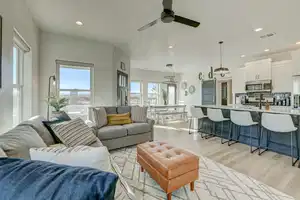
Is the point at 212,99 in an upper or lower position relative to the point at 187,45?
lower

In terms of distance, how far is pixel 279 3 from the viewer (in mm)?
2617

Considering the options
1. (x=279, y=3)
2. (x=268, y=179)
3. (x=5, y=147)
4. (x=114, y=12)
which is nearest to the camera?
(x=5, y=147)

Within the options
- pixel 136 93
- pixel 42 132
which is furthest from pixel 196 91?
pixel 42 132

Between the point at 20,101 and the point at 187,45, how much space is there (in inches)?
173

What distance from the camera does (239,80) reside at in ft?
22.0

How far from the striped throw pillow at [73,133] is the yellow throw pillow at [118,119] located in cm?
126

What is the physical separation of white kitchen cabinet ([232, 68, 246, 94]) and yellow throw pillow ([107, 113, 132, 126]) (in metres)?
5.04

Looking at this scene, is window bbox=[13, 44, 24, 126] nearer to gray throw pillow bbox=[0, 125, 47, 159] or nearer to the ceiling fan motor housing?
gray throw pillow bbox=[0, 125, 47, 159]

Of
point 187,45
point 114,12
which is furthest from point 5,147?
point 187,45

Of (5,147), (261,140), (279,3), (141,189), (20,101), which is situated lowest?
(141,189)

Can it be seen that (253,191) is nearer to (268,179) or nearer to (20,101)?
(268,179)

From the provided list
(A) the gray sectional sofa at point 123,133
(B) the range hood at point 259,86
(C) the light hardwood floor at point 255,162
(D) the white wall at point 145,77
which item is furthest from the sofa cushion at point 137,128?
(D) the white wall at point 145,77

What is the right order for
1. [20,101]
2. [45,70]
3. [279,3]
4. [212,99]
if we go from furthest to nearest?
[212,99], [45,70], [20,101], [279,3]

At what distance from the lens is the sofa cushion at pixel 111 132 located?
3.26 meters
